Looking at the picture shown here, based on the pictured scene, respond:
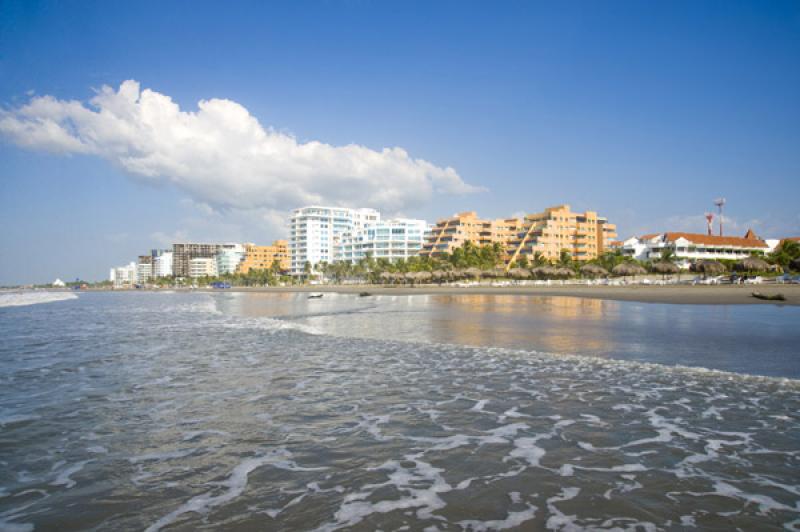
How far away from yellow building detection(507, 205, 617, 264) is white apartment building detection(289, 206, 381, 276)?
64.6 metres

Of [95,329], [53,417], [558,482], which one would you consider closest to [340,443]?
[558,482]

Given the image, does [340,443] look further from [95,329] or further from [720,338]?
[95,329]

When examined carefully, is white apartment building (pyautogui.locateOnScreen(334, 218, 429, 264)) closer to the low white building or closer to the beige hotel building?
the beige hotel building

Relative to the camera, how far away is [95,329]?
77.6 ft

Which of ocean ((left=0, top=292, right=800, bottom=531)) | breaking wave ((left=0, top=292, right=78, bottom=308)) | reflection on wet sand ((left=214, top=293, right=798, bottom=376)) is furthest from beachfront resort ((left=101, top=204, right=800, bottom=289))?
breaking wave ((left=0, top=292, right=78, bottom=308))

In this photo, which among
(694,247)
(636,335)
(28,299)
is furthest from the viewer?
(694,247)

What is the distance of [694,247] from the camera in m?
103

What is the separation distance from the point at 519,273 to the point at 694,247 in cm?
4425

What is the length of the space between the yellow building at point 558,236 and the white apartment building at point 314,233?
64600 millimetres

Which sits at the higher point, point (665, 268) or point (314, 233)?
point (314, 233)

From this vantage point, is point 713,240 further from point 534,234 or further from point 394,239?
point 394,239

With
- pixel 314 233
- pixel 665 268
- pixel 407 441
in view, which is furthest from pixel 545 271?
pixel 314 233

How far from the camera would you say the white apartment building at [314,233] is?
169625mm

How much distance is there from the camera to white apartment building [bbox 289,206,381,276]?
16962cm
